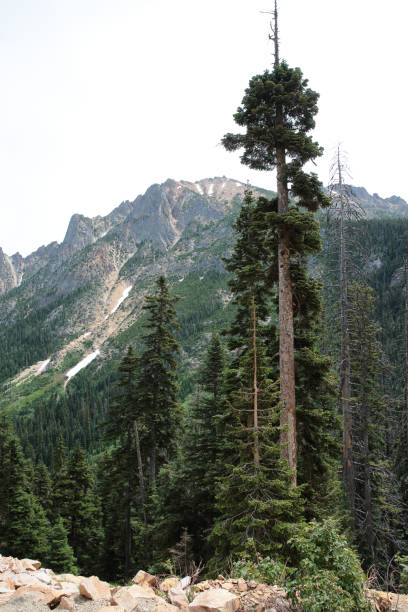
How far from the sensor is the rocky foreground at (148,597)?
3805 millimetres

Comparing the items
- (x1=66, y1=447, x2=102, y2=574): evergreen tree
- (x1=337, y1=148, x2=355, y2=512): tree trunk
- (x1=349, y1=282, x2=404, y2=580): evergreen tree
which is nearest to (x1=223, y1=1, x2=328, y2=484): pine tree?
(x1=337, y1=148, x2=355, y2=512): tree trunk

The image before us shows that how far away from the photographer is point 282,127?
31.1 feet

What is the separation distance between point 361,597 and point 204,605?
155cm

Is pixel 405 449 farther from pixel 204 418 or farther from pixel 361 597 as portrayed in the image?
pixel 361 597

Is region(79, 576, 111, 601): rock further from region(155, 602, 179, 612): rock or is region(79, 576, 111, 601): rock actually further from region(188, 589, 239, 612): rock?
region(188, 589, 239, 612): rock

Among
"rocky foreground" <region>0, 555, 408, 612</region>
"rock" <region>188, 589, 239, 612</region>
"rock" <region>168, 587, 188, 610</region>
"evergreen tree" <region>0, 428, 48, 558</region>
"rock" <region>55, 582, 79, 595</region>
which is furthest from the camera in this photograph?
"evergreen tree" <region>0, 428, 48, 558</region>

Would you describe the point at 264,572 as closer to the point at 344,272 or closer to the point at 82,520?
the point at 344,272

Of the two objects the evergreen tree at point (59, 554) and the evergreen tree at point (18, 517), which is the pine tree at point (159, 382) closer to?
the evergreen tree at point (59, 554)

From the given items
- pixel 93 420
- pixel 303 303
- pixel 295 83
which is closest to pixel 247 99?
pixel 295 83

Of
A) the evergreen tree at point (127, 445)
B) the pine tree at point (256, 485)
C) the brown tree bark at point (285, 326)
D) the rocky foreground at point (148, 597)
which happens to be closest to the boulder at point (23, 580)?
the rocky foreground at point (148, 597)

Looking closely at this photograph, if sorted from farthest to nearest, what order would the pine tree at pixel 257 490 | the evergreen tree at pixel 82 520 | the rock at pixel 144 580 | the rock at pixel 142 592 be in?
1. the evergreen tree at pixel 82 520
2. the pine tree at pixel 257 490
3. the rock at pixel 144 580
4. the rock at pixel 142 592

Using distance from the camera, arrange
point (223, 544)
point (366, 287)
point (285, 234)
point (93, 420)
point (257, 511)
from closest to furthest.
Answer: point (257, 511) < point (223, 544) < point (285, 234) < point (366, 287) < point (93, 420)

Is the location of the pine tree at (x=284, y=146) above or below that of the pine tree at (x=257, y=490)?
above

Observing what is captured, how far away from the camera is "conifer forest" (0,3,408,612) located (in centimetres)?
708
